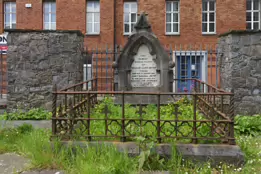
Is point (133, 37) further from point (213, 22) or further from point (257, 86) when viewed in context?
point (213, 22)

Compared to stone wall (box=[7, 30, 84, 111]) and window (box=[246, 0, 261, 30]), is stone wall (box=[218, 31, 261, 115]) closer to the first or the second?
stone wall (box=[7, 30, 84, 111])

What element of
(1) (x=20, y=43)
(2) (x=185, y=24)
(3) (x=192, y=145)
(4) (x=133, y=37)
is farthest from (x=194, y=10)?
(3) (x=192, y=145)

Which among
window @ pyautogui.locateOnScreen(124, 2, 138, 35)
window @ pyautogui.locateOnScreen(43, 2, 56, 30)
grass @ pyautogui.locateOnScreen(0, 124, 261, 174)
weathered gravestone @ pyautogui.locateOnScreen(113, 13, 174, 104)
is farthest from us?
window @ pyautogui.locateOnScreen(43, 2, 56, 30)

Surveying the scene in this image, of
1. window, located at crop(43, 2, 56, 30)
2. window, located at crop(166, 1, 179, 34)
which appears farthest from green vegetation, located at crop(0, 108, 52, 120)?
window, located at crop(166, 1, 179, 34)

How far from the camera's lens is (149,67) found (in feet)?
26.5

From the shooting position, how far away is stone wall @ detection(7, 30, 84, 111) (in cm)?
844

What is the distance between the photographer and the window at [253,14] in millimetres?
18391

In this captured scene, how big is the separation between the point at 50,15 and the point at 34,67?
11540 mm

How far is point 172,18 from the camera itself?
61.0 feet

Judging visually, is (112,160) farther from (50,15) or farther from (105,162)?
(50,15)

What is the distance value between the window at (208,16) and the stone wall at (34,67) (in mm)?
12362

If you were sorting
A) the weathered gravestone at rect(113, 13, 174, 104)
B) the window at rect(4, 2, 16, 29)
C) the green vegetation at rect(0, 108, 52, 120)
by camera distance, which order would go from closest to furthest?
the green vegetation at rect(0, 108, 52, 120), the weathered gravestone at rect(113, 13, 174, 104), the window at rect(4, 2, 16, 29)

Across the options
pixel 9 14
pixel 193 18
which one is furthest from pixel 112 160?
pixel 9 14

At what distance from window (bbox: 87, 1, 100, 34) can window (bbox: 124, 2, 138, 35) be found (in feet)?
5.93
